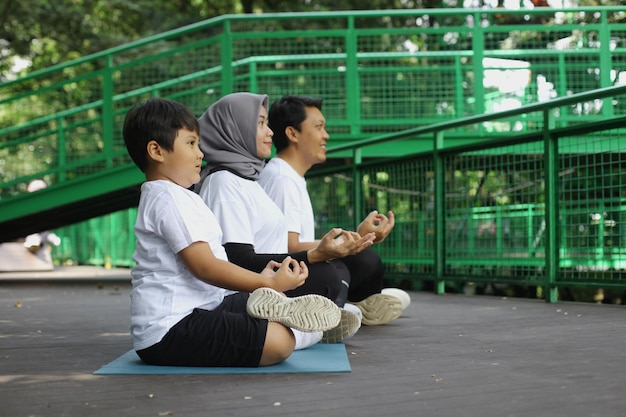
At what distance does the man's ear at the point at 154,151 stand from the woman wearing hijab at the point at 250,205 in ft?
1.92

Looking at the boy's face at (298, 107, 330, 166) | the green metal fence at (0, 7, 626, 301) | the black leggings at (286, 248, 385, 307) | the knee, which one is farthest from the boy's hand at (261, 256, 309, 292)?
the green metal fence at (0, 7, 626, 301)

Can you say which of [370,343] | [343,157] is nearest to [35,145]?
[343,157]

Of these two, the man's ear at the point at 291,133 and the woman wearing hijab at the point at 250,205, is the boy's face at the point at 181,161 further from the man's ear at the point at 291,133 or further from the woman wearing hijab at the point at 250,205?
the man's ear at the point at 291,133

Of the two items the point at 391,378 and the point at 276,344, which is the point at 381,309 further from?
the point at 391,378

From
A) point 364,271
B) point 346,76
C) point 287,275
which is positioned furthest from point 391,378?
Answer: point 346,76

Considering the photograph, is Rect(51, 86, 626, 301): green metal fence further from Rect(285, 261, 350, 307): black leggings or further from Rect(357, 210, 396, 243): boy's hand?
Rect(285, 261, 350, 307): black leggings

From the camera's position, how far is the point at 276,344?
4.05 metres

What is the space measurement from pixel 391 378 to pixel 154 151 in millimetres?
1440

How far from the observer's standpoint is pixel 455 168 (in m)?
9.42

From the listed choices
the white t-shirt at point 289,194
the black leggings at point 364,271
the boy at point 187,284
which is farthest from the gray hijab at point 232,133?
the black leggings at point 364,271

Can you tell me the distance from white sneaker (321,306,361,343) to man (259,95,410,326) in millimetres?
662

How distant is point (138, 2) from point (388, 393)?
59.7 ft

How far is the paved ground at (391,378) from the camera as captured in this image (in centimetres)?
317

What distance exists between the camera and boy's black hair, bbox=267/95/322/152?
19.6ft
